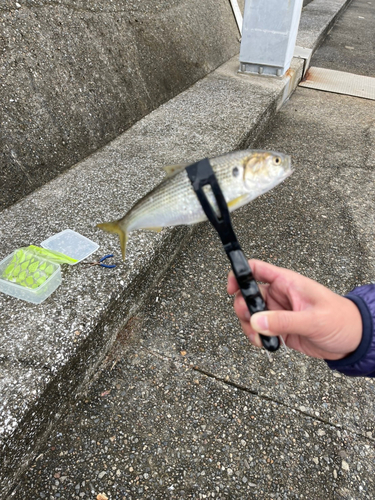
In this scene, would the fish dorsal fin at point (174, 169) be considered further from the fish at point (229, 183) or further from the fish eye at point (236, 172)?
the fish eye at point (236, 172)

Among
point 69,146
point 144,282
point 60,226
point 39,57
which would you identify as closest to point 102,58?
point 39,57

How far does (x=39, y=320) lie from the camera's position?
7.47 feet

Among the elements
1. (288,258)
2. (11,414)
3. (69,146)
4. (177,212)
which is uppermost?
(177,212)

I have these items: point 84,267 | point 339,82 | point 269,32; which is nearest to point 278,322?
point 84,267

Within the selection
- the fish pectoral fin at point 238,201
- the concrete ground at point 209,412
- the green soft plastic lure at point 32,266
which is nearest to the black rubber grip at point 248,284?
the fish pectoral fin at point 238,201

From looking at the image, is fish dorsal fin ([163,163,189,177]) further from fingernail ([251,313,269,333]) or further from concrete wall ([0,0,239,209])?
concrete wall ([0,0,239,209])

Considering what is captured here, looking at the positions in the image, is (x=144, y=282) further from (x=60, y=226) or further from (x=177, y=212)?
(x=177, y=212)

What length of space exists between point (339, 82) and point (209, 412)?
25.8ft

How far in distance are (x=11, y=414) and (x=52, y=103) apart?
8.81 feet

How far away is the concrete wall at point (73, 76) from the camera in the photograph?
3160 millimetres

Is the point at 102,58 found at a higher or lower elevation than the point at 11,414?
higher

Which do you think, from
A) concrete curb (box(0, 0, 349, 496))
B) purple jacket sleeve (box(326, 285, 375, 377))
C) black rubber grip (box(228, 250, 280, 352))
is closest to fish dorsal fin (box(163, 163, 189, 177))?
black rubber grip (box(228, 250, 280, 352))

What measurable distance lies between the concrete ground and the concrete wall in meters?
1.49

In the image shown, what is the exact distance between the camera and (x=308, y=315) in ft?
4.69
